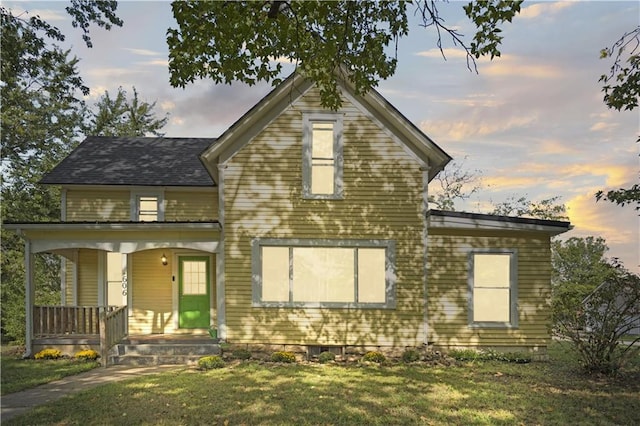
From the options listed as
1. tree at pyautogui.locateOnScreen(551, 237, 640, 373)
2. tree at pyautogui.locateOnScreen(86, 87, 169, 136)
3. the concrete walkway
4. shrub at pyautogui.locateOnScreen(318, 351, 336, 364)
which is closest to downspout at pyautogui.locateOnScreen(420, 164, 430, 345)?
shrub at pyautogui.locateOnScreen(318, 351, 336, 364)

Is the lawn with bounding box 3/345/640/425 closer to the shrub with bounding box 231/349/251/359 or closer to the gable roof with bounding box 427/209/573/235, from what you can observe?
the shrub with bounding box 231/349/251/359

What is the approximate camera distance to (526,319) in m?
12.0

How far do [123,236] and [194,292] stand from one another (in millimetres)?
3321

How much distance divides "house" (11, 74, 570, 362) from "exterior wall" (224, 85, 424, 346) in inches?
1.1

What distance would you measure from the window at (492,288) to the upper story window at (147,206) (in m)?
9.94

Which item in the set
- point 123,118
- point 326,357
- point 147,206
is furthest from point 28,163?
point 326,357

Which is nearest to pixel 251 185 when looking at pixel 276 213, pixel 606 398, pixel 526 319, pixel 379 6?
pixel 276 213

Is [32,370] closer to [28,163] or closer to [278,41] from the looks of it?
[278,41]

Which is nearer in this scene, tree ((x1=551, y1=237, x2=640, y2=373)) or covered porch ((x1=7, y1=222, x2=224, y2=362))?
tree ((x1=551, y1=237, x2=640, y2=373))

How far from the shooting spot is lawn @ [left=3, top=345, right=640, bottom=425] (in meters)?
6.83

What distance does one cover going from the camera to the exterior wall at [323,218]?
11930 millimetres

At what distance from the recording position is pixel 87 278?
1475 centimetres

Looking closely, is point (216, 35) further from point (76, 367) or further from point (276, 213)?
point (76, 367)

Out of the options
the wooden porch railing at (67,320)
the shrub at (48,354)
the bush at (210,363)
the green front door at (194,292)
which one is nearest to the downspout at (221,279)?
the bush at (210,363)
